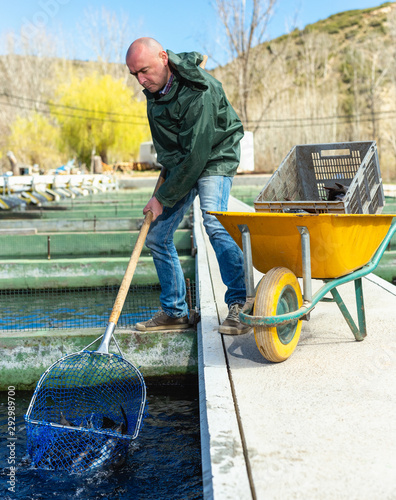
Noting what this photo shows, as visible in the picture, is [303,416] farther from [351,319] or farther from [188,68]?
[188,68]

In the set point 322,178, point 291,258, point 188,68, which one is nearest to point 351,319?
point 291,258

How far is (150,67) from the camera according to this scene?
2.94 meters

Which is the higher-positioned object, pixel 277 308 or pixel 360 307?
pixel 277 308

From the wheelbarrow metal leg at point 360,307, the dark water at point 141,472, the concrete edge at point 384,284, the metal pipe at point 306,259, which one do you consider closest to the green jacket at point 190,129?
the metal pipe at point 306,259

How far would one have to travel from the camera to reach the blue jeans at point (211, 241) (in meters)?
3.29

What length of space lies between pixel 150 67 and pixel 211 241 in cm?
106

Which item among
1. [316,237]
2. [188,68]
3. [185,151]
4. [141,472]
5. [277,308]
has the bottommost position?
[141,472]

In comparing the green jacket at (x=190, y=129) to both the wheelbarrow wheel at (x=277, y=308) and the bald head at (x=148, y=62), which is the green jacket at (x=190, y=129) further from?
the wheelbarrow wheel at (x=277, y=308)

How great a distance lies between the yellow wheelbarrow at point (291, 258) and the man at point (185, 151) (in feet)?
1.19

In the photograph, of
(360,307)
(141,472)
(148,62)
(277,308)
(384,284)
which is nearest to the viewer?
(141,472)

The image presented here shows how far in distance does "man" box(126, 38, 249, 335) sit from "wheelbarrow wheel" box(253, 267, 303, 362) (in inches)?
17.4

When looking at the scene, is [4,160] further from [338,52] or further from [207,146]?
[338,52]


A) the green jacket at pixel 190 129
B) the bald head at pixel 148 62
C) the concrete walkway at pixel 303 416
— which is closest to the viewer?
the concrete walkway at pixel 303 416

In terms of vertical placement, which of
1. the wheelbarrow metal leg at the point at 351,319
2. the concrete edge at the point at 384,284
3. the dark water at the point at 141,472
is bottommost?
the dark water at the point at 141,472
